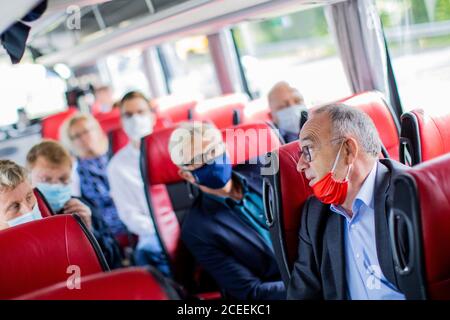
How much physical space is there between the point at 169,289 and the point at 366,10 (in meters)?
3.02

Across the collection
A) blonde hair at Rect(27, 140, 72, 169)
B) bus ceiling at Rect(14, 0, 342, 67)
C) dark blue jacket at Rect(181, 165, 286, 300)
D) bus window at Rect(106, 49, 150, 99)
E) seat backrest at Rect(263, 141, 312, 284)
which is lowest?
dark blue jacket at Rect(181, 165, 286, 300)

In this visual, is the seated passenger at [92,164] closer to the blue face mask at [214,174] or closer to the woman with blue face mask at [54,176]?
the woman with blue face mask at [54,176]

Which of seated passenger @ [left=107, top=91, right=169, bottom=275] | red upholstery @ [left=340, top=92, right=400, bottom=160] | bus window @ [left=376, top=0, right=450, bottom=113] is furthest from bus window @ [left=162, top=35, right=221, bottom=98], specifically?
red upholstery @ [left=340, top=92, right=400, bottom=160]

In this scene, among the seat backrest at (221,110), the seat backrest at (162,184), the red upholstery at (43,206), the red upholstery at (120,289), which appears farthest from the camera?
the seat backrest at (221,110)

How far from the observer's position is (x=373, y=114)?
3314 mm

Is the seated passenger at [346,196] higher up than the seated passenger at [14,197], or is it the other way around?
the seated passenger at [14,197]

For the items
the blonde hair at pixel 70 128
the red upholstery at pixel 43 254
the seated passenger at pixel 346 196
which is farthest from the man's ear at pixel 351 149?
the blonde hair at pixel 70 128

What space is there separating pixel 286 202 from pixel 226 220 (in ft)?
2.48

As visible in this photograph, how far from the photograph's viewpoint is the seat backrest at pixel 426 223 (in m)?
1.63

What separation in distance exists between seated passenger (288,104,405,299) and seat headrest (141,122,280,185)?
1.02 meters

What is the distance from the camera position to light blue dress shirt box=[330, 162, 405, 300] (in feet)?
6.86

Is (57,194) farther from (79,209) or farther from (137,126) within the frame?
(137,126)

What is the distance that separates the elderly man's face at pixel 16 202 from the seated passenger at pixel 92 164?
2.43 meters

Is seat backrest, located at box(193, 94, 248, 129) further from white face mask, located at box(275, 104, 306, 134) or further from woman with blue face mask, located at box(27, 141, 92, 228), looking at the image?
A: woman with blue face mask, located at box(27, 141, 92, 228)
